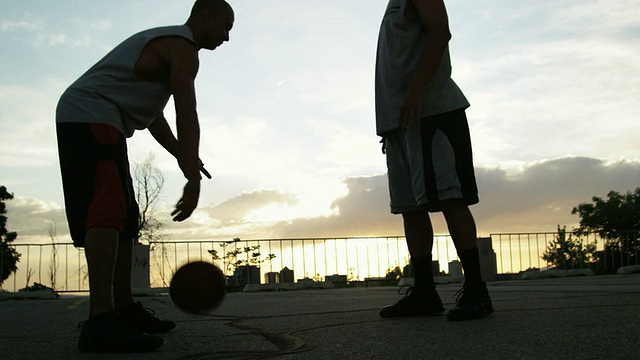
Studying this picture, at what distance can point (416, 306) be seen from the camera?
364cm

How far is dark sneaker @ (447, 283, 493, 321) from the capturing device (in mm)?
3166

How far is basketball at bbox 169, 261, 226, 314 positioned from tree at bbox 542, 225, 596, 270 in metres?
18.2

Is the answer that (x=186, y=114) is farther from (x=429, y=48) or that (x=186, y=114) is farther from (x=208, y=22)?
(x=429, y=48)

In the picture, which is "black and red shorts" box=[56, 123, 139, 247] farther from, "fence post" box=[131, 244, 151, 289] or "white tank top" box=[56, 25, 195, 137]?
"fence post" box=[131, 244, 151, 289]

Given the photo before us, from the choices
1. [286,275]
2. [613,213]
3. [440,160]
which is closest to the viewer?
[440,160]

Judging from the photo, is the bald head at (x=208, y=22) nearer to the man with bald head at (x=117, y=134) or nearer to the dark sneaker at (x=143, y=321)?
the man with bald head at (x=117, y=134)

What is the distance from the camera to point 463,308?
10.5ft

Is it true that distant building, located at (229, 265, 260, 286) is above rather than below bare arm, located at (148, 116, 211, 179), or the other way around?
below

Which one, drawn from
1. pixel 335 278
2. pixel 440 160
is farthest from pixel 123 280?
pixel 335 278

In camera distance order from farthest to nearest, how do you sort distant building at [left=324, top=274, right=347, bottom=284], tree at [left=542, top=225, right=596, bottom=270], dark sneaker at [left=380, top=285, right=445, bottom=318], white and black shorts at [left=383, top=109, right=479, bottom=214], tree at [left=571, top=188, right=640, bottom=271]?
tree at [left=571, top=188, right=640, bottom=271] → tree at [left=542, top=225, right=596, bottom=270] → distant building at [left=324, top=274, right=347, bottom=284] → dark sneaker at [left=380, top=285, right=445, bottom=318] → white and black shorts at [left=383, top=109, right=479, bottom=214]

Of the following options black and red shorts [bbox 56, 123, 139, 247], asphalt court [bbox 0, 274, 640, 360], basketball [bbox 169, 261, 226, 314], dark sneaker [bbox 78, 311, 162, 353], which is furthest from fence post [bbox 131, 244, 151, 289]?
dark sneaker [bbox 78, 311, 162, 353]

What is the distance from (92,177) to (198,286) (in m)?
0.80

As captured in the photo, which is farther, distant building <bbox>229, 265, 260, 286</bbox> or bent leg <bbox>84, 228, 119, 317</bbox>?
distant building <bbox>229, 265, 260, 286</bbox>

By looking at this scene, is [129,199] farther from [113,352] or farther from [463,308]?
[463,308]
